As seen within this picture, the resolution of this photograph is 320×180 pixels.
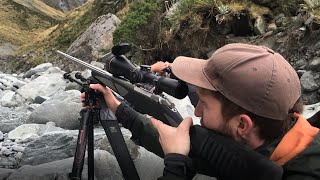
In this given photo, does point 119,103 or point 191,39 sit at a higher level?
point 119,103

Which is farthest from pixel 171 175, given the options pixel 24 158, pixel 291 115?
pixel 24 158

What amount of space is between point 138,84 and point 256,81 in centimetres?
128

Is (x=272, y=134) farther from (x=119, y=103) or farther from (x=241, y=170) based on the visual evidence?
(x=119, y=103)

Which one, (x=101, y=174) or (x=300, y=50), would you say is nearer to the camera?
(x=101, y=174)

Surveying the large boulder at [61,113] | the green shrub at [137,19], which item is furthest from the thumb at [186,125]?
the green shrub at [137,19]

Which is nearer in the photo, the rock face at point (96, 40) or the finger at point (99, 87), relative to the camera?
the finger at point (99, 87)

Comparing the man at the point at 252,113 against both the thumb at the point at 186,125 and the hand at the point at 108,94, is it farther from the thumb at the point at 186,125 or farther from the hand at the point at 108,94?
the hand at the point at 108,94

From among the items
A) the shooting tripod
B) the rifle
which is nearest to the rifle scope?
the rifle

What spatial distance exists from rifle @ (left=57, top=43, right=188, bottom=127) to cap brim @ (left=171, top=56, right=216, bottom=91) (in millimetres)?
261

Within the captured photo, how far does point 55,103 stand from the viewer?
8.95 metres

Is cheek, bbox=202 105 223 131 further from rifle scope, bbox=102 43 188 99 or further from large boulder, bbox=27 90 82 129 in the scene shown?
large boulder, bbox=27 90 82 129

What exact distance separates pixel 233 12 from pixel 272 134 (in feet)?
26.5

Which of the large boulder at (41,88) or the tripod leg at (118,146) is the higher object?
the tripod leg at (118,146)

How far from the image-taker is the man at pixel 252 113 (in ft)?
6.42
